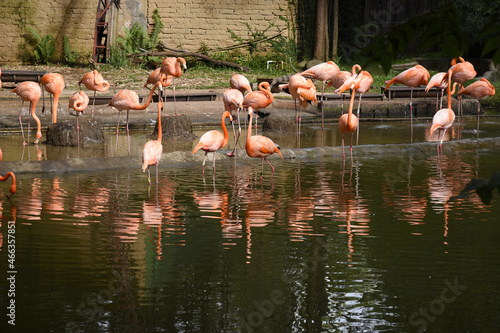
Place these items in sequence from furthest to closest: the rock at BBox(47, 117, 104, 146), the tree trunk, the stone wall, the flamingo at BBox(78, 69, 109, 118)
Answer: the tree trunk < the stone wall < the flamingo at BBox(78, 69, 109, 118) < the rock at BBox(47, 117, 104, 146)

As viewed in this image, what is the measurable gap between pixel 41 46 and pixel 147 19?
296 centimetres

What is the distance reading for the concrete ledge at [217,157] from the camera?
7.09 m

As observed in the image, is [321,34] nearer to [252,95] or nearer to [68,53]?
[68,53]

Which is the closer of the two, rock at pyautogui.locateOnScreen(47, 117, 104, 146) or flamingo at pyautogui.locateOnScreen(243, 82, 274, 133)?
flamingo at pyautogui.locateOnScreen(243, 82, 274, 133)

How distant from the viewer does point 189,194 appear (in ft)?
20.4

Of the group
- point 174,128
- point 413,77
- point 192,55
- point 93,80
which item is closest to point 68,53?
point 192,55

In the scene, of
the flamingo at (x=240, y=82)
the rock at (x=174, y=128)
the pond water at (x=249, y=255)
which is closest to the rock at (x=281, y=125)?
the flamingo at (x=240, y=82)

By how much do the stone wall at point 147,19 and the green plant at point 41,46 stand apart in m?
0.18

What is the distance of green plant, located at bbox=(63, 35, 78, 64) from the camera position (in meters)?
18.1

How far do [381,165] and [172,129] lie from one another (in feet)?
11.5

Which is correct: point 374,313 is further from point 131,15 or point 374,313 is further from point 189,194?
point 131,15

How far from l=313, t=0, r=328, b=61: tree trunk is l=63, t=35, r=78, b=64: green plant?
6.62m

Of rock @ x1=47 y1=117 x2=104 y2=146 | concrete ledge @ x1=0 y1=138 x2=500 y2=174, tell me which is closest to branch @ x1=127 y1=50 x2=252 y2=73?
rock @ x1=47 y1=117 x2=104 y2=146

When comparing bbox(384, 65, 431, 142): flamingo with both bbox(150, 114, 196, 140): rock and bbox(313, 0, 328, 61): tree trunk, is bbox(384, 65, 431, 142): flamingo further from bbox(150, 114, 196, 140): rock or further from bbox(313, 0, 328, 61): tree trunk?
bbox(313, 0, 328, 61): tree trunk
